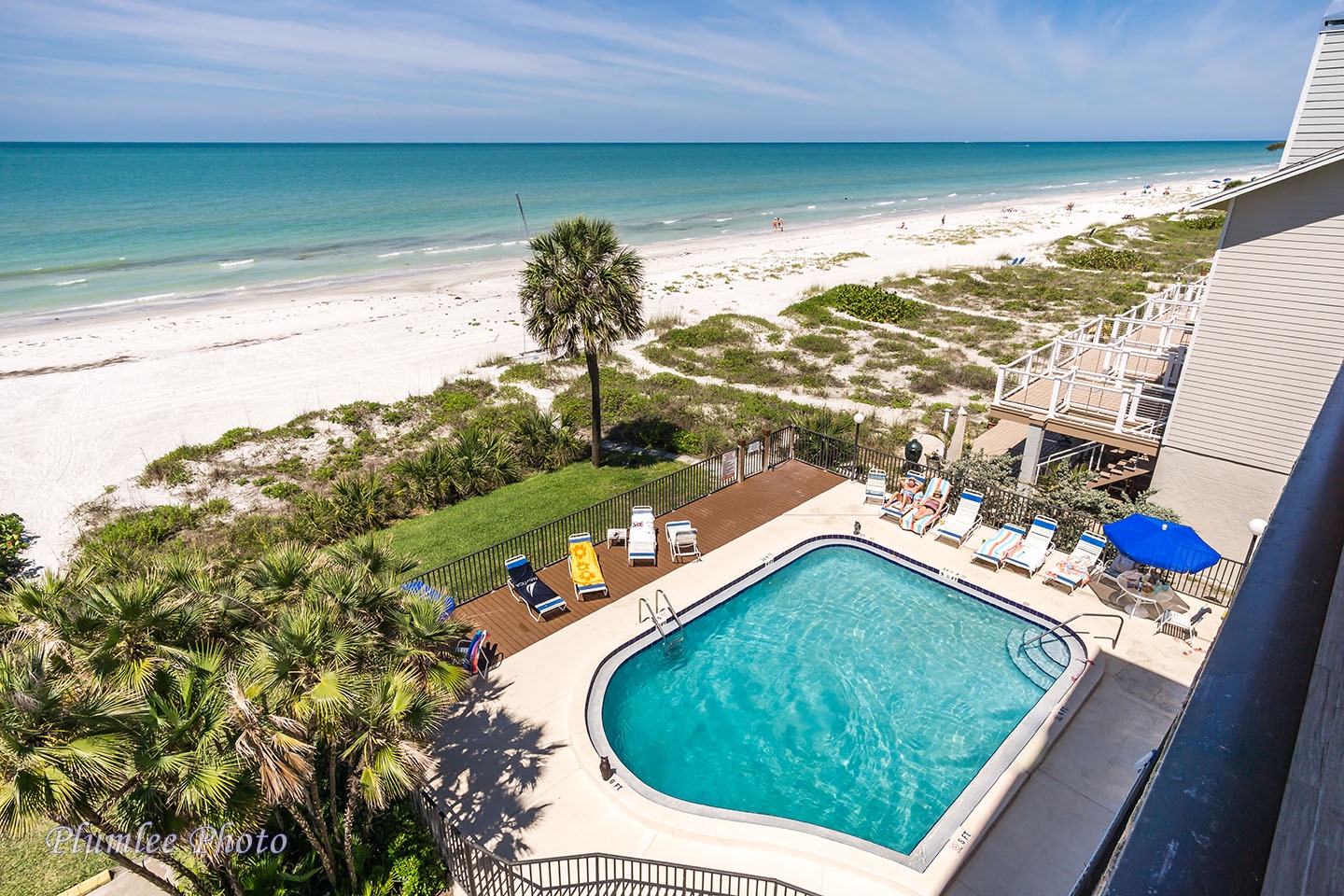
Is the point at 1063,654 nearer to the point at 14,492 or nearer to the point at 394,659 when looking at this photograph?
the point at 394,659

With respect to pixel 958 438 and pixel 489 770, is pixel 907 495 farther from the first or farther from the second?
pixel 489 770

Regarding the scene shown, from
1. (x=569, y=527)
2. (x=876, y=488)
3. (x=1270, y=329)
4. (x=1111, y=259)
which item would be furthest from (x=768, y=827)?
(x=1111, y=259)

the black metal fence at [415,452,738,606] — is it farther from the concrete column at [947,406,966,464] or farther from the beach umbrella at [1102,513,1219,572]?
the beach umbrella at [1102,513,1219,572]

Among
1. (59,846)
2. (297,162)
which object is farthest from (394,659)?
(297,162)

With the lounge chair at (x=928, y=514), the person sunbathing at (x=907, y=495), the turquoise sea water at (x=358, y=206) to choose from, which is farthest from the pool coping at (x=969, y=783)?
the turquoise sea water at (x=358, y=206)

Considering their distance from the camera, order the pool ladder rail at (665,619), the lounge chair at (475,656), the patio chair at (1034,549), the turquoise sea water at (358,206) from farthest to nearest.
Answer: the turquoise sea water at (358,206) < the patio chair at (1034,549) < the pool ladder rail at (665,619) < the lounge chair at (475,656)

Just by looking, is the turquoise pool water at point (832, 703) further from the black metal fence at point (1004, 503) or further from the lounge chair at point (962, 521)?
the black metal fence at point (1004, 503)

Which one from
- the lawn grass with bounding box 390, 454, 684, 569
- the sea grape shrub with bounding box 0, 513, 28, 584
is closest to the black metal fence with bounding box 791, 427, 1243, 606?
the lawn grass with bounding box 390, 454, 684, 569
